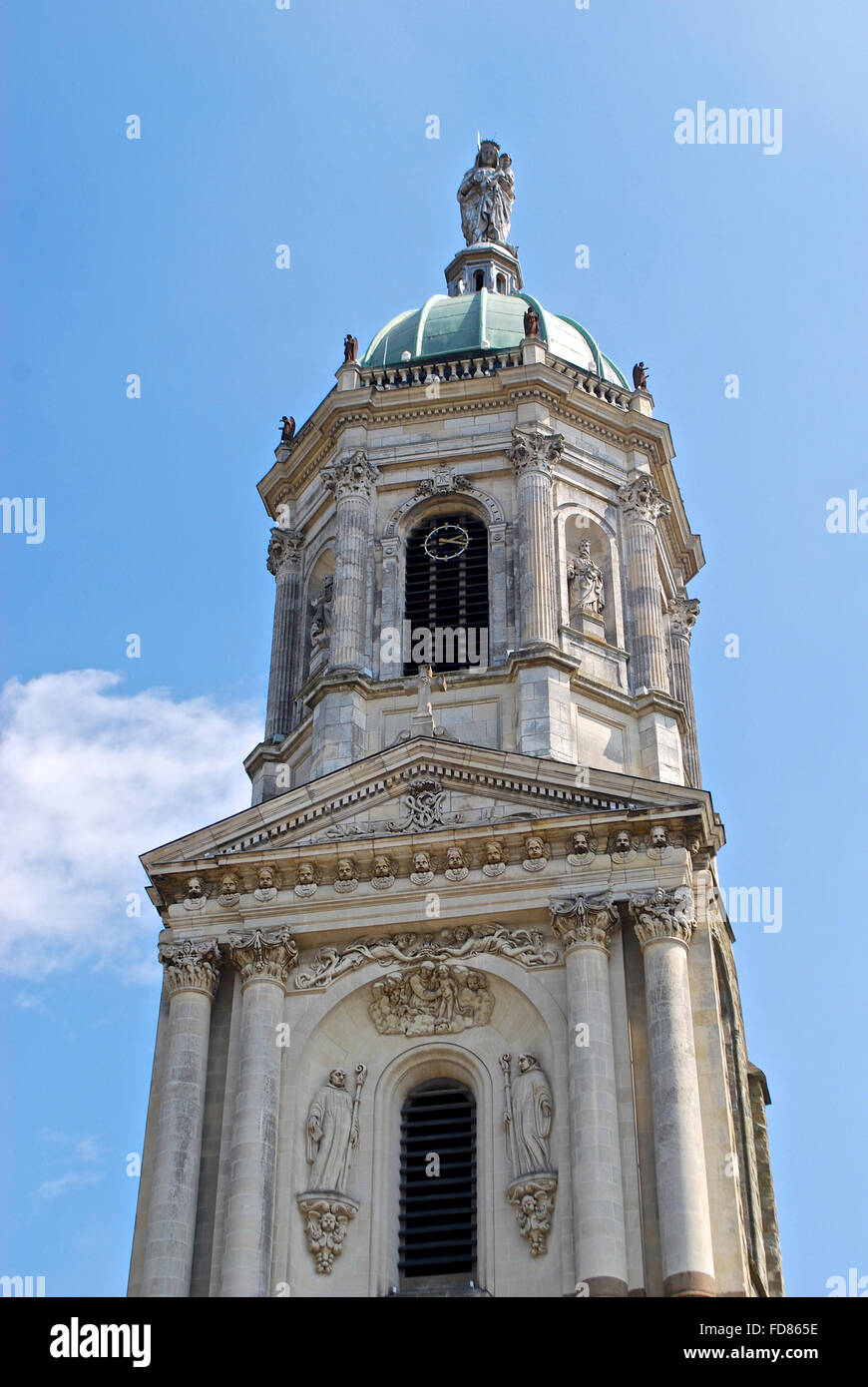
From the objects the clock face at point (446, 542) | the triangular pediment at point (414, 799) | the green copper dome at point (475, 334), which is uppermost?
the green copper dome at point (475, 334)

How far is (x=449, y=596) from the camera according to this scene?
37.9 meters

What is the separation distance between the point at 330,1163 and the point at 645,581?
13924 millimetres

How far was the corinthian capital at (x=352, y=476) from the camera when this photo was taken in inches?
1542

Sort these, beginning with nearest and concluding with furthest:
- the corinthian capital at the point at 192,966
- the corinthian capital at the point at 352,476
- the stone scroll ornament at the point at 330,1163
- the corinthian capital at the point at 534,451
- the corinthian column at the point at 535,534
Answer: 1. the stone scroll ornament at the point at 330,1163
2. the corinthian capital at the point at 192,966
3. the corinthian column at the point at 535,534
4. the corinthian capital at the point at 534,451
5. the corinthian capital at the point at 352,476

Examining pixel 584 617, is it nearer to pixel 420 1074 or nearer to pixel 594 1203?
pixel 420 1074

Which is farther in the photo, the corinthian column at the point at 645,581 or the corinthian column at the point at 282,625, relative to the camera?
the corinthian column at the point at 282,625

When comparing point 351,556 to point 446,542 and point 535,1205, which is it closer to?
point 446,542

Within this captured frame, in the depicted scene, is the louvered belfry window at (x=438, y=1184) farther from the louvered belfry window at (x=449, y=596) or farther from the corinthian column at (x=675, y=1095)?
the louvered belfry window at (x=449, y=596)

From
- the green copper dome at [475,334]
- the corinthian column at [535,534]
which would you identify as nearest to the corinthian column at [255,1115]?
the corinthian column at [535,534]

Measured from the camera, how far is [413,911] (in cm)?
3116

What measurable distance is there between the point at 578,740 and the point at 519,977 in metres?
6.17

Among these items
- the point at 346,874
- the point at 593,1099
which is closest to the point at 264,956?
the point at 346,874

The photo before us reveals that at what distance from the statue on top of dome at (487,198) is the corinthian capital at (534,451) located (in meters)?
A: 13.0
